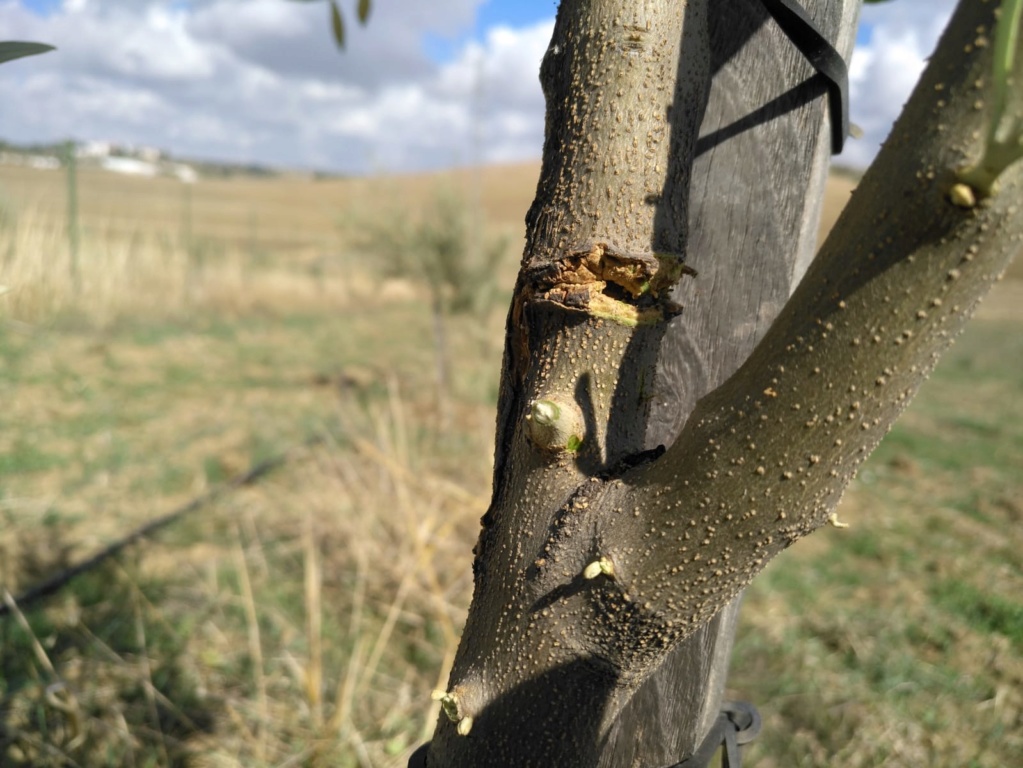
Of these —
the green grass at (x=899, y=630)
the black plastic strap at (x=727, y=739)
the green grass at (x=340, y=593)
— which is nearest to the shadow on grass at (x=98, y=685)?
the green grass at (x=340, y=593)

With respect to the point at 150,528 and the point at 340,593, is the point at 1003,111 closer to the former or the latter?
the point at 340,593

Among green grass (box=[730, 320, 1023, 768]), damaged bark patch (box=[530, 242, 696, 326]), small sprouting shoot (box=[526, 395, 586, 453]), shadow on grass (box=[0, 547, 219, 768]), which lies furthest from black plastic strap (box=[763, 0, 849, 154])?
green grass (box=[730, 320, 1023, 768])

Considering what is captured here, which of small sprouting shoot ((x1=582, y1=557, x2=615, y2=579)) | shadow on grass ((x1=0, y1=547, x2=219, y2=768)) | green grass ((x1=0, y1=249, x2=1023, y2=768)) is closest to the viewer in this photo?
small sprouting shoot ((x1=582, y1=557, x2=615, y2=579))

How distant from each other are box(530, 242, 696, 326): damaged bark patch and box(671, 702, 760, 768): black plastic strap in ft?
1.91

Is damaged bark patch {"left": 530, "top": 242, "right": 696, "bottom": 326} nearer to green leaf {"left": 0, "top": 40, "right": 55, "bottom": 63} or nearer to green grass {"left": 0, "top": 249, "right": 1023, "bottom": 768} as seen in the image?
green leaf {"left": 0, "top": 40, "right": 55, "bottom": 63}

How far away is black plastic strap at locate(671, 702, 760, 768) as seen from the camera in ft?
3.02

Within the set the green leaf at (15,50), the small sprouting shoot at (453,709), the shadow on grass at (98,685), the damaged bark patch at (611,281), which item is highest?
the green leaf at (15,50)

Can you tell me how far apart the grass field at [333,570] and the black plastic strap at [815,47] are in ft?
5.92

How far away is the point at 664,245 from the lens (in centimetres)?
70

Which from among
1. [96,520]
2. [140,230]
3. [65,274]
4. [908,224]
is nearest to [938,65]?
[908,224]

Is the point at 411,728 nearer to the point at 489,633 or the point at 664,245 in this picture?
the point at 489,633

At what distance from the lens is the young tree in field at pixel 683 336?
1.59 feet

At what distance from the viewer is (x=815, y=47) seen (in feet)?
2.48

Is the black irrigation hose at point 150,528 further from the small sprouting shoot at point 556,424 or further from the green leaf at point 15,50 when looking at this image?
the small sprouting shoot at point 556,424
